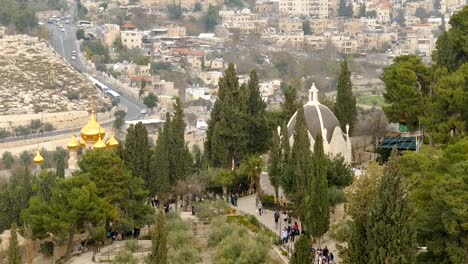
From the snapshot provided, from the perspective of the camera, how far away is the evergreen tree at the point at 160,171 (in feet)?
89.3

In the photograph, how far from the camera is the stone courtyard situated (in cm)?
6644

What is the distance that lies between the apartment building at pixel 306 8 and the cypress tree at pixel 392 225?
339ft

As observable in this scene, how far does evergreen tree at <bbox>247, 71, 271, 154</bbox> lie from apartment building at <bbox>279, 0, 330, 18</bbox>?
3524 inches

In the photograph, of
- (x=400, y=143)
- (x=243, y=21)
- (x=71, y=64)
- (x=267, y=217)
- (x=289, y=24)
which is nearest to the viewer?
(x=267, y=217)

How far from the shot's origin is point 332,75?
80625mm

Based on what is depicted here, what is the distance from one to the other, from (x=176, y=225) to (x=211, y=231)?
0.88 meters

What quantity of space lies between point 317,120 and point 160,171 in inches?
198

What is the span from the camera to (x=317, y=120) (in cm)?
2886

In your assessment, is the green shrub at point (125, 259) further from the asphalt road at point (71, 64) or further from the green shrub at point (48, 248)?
the asphalt road at point (71, 64)

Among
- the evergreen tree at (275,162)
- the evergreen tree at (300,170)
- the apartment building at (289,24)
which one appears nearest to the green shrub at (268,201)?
the evergreen tree at (275,162)

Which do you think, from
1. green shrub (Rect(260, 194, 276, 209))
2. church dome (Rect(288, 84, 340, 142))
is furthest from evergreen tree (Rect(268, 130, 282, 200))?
church dome (Rect(288, 84, 340, 142))

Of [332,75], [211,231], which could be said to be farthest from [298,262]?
[332,75]

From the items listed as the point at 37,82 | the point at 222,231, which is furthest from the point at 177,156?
the point at 37,82

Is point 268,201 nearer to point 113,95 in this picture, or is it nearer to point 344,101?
point 344,101
